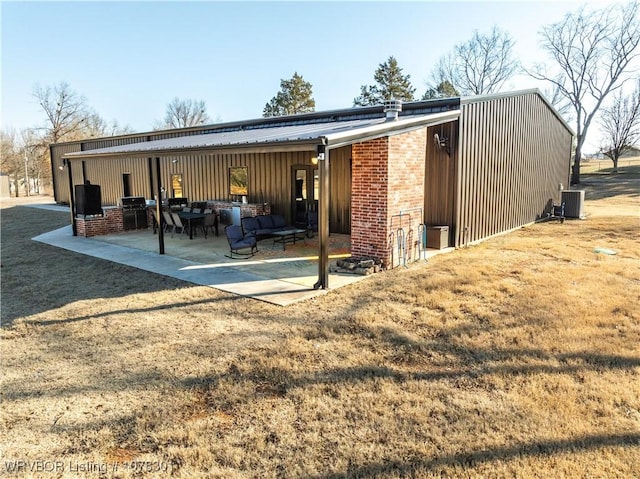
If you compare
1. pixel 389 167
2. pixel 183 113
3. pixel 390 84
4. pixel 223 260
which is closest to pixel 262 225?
pixel 223 260

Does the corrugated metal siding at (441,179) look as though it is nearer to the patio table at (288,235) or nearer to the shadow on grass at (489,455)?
the patio table at (288,235)

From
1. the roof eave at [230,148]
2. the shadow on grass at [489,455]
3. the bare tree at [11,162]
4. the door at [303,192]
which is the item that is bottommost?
the shadow on grass at [489,455]

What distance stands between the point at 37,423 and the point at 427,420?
3.06 metres

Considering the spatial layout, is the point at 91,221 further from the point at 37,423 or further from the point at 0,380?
the point at 37,423

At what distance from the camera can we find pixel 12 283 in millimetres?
7832

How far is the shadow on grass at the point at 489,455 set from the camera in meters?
2.73

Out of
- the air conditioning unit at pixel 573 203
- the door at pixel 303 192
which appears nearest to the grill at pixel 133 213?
the door at pixel 303 192

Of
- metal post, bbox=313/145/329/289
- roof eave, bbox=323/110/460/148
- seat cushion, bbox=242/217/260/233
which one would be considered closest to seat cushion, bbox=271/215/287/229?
seat cushion, bbox=242/217/260/233

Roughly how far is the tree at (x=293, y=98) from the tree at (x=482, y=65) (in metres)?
12.4

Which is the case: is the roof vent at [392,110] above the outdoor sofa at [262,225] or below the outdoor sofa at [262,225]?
above

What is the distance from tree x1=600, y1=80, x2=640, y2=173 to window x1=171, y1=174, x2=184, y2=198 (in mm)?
37159

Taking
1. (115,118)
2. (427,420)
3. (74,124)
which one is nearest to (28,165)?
(74,124)

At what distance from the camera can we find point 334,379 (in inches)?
156

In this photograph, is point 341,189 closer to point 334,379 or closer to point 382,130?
point 382,130
